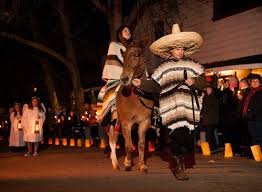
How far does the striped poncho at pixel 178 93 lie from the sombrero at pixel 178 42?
325 mm

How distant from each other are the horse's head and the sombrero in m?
0.35

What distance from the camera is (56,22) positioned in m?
35.3

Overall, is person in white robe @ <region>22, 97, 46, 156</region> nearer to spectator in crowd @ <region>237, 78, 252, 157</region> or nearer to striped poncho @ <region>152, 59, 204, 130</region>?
spectator in crowd @ <region>237, 78, 252, 157</region>

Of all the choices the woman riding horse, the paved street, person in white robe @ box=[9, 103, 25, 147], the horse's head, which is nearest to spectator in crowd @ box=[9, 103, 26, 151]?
person in white robe @ box=[9, 103, 25, 147]

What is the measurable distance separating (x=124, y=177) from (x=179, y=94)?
2.13 m

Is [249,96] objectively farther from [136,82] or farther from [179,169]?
[136,82]

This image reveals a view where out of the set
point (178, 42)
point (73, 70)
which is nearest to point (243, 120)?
point (178, 42)

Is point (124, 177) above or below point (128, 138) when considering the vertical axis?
below

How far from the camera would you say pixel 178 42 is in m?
10.2

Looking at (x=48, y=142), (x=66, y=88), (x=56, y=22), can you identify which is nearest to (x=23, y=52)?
(x=56, y=22)

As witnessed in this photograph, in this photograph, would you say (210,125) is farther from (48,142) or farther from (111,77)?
(48,142)

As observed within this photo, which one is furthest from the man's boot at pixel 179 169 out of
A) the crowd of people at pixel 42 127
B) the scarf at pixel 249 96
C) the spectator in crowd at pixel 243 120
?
the crowd of people at pixel 42 127

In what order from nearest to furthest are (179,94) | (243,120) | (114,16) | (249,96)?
(179,94), (249,96), (243,120), (114,16)

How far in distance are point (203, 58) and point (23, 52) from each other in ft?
56.3
